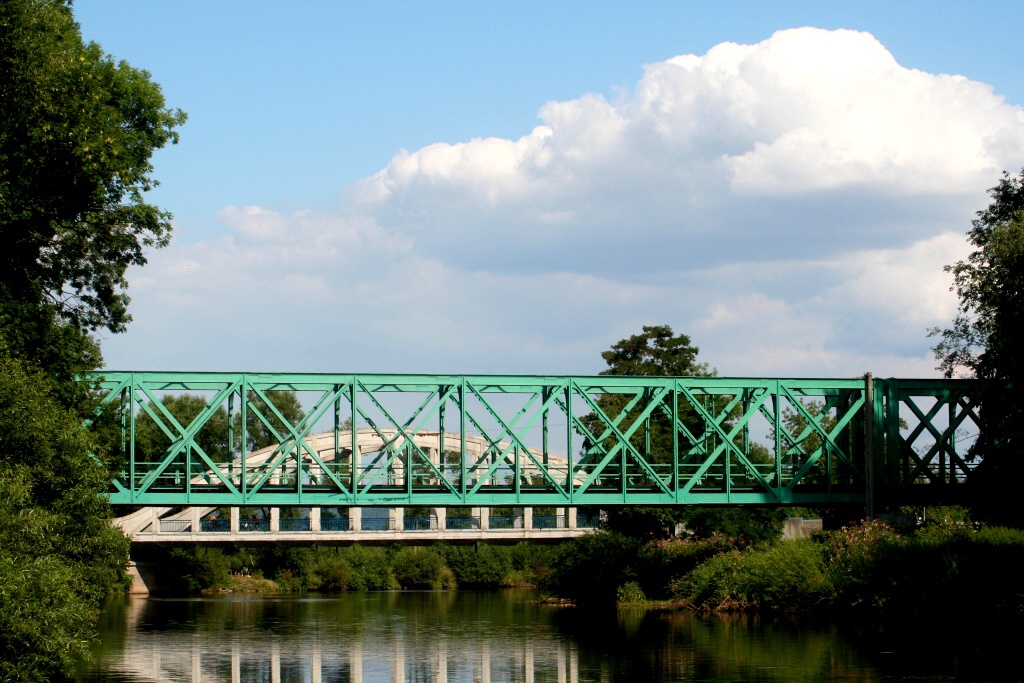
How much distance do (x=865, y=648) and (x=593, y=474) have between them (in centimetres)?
1287

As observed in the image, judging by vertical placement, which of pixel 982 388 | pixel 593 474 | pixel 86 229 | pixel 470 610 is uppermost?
pixel 86 229

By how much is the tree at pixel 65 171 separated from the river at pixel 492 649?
32.0 ft

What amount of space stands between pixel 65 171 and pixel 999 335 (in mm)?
26631

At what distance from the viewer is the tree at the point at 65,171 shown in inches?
1351

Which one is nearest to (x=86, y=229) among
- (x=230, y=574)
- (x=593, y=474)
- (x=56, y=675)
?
(x=56, y=675)

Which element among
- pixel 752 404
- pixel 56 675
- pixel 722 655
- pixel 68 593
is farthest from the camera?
pixel 752 404

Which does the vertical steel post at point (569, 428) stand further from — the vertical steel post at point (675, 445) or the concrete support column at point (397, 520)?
the concrete support column at point (397, 520)

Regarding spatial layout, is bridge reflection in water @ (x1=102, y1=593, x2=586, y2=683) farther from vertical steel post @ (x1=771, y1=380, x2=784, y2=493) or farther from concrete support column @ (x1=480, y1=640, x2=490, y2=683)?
vertical steel post @ (x1=771, y1=380, x2=784, y2=493)

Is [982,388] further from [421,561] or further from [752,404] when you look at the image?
[421,561]

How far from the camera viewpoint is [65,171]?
121ft

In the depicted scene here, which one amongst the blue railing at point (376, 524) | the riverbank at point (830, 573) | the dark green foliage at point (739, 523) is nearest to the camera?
the riverbank at point (830, 573)

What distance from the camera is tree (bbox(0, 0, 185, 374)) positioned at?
113 feet

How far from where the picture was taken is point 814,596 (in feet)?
149

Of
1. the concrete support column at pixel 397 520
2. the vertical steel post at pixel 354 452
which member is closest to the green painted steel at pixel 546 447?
the vertical steel post at pixel 354 452
